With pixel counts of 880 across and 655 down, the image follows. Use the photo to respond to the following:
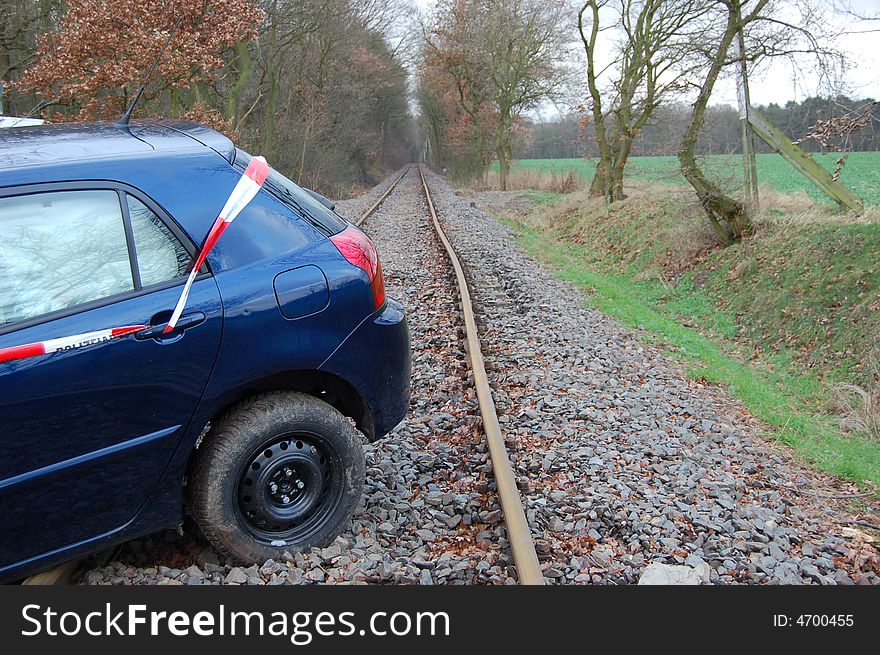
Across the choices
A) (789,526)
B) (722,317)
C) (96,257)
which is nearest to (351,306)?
(96,257)

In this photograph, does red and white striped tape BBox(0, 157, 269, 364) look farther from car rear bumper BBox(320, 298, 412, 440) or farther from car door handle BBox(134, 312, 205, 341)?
car rear bumper BBox(320, 298, 412, 440)

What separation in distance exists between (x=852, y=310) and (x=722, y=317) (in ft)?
7.13

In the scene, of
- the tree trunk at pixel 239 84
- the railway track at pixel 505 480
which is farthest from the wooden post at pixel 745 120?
the tree trunk at pixel 239 84

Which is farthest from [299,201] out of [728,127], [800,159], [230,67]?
[230,67]

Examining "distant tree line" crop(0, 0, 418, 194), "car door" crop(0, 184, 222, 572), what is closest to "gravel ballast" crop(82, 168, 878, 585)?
"car door" crop(0, 184, 222, 572)

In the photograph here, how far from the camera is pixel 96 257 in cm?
298

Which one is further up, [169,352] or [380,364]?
[169,352]

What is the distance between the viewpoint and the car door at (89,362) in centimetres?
271

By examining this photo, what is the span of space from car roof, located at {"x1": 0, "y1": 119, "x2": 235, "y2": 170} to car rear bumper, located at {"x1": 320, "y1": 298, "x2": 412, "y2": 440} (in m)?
1.08

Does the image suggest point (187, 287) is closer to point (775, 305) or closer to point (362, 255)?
point (362, 255)

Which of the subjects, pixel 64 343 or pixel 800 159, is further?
pixel 800 159

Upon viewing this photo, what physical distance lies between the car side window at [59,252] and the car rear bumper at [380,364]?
105cm

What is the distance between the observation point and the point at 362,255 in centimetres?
367

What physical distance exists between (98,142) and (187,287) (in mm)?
901
